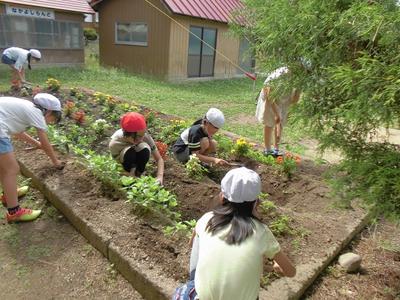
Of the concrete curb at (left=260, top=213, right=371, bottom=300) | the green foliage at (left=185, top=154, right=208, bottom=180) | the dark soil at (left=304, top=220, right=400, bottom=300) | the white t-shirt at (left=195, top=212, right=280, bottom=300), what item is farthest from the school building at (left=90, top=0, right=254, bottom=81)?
the white t-shirt at (left=195, top=212, right=280, bottom=300)

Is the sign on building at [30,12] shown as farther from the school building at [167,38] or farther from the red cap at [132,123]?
the red cap at [132,123]

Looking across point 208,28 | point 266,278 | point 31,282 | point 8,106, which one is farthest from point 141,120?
point 208,28

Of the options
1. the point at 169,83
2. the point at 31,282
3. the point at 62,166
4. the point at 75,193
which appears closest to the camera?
the point at 31,282

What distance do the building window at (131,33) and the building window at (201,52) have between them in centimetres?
199

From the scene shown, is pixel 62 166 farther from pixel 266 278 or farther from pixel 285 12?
pixel 285 12

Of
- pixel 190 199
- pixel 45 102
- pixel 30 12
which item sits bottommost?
pixel 190 199

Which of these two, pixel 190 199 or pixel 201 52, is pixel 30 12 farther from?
pixel 190 199

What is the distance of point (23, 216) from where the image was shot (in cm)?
327

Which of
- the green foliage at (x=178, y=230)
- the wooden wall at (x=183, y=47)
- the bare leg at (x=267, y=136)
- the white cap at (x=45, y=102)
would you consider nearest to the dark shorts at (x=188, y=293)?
the green foliage at (x=178, y=230)

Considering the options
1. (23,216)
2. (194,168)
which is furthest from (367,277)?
(23,216)

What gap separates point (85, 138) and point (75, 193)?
1891 millimetres

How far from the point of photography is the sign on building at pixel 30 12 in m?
13.5

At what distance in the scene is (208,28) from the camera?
603 inches

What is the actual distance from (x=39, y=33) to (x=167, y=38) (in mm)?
5579
